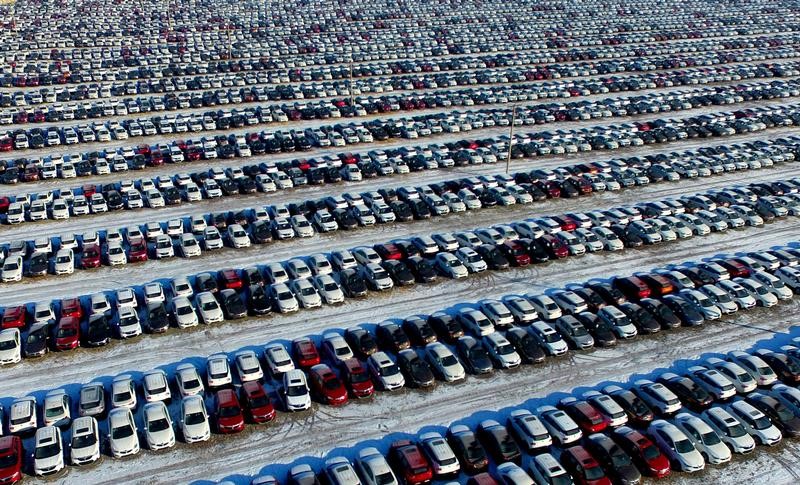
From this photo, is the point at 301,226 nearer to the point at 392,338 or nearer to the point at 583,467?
the point at 392,338

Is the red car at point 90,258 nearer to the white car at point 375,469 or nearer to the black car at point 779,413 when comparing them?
the white car at point 375,469

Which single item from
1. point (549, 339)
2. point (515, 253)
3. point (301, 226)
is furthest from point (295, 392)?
point (515, 253)

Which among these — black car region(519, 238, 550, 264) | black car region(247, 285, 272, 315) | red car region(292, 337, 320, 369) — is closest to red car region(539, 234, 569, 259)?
black car region(519, 238, 550, 264)

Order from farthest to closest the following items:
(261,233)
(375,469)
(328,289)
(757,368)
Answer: (261,233), (328,289), (757,368), (375,469)

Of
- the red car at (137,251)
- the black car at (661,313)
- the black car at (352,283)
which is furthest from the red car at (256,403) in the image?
the black car at (661,313)

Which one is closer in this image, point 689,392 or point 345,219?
point 689,392

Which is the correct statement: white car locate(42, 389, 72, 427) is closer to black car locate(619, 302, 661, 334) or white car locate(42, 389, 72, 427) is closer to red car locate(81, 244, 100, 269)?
red car locate(81, 244, 100, 269)

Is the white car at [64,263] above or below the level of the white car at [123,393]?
above
